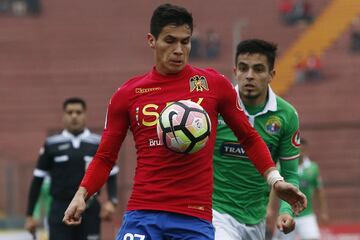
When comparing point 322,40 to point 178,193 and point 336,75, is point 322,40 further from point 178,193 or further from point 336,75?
point 178,193

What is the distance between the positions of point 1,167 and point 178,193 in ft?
54.4

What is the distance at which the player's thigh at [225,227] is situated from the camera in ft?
23.9

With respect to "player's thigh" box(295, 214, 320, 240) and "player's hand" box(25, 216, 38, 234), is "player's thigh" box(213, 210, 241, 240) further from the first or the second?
"player's thigh" box(295, 214, 320, 240)

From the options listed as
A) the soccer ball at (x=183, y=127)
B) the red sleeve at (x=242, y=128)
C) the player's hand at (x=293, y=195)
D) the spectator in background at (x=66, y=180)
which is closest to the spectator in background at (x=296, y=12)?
the spectator in background at (x=66, y=180)

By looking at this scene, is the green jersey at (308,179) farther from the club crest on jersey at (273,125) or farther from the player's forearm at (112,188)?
the club crest on jersey at (273,125)

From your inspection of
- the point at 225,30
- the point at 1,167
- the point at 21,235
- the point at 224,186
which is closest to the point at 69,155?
the point at 224,186

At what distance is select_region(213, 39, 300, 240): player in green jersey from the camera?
290 inches

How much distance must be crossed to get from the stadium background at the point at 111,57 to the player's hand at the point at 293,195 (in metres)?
19.9

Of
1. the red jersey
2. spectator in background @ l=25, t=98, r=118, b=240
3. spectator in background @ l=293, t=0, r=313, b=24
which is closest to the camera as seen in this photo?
the red jersey

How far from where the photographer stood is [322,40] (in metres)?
35.2

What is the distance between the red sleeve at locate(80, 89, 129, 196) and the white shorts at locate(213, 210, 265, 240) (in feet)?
5.02

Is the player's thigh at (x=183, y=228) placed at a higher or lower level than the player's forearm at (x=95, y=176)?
lower

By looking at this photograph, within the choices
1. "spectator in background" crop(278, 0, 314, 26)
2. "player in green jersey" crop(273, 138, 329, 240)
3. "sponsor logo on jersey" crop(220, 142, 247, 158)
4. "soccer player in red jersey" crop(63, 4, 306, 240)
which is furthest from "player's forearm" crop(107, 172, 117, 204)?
"spectator in background" crop(278, 0, 314, 26)

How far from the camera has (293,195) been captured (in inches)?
219
